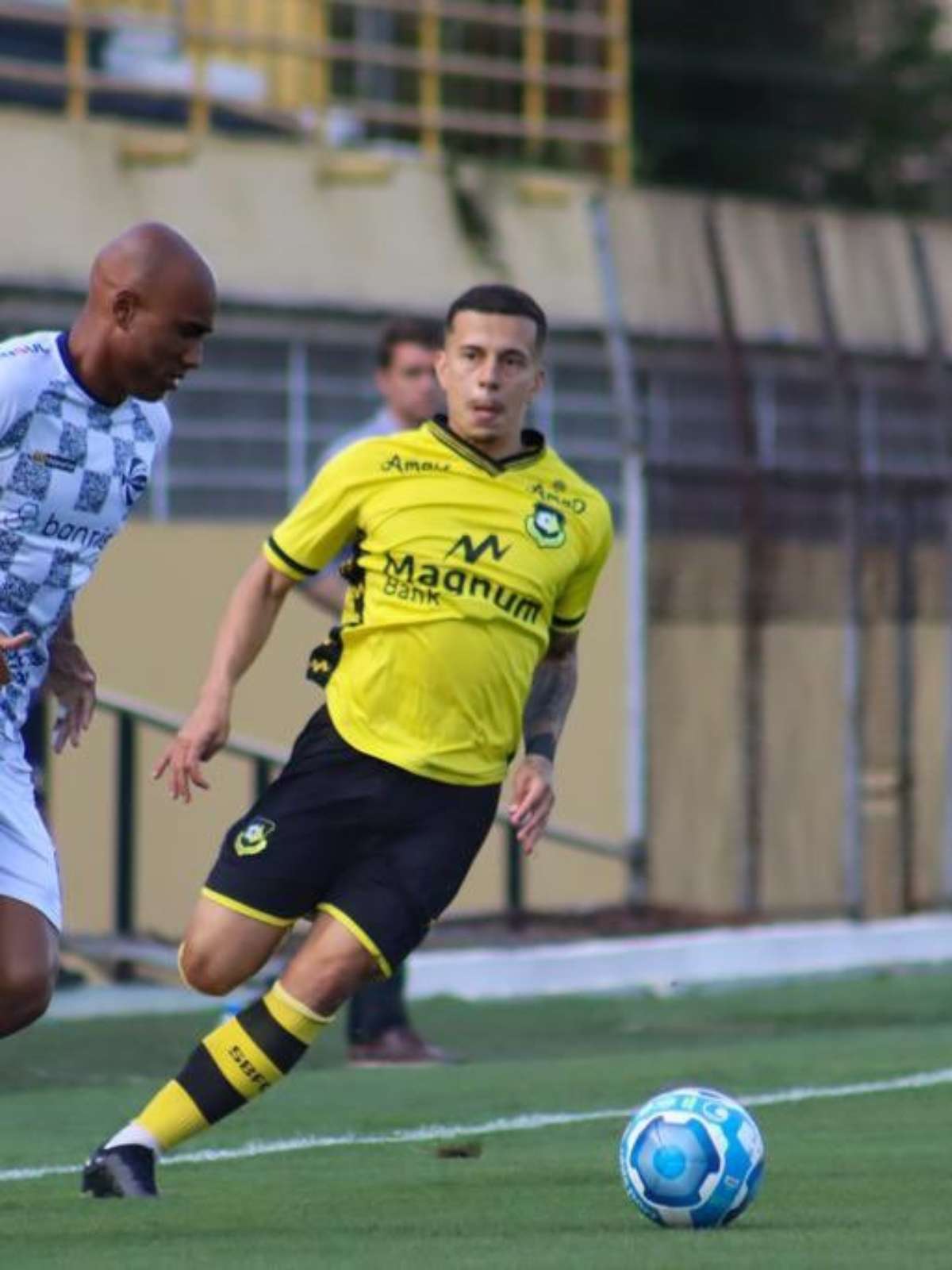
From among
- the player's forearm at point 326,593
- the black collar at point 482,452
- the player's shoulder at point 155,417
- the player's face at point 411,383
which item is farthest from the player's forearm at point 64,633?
the player's face at point 411,383

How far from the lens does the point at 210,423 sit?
19.0 meters

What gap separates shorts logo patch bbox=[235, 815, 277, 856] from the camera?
8.36 meters

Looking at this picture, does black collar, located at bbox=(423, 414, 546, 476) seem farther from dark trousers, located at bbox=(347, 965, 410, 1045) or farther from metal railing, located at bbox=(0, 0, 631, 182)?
metal railing, located at bbox=(0, 0, 631, 182)

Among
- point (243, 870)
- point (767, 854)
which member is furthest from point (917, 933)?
point (243, 870)

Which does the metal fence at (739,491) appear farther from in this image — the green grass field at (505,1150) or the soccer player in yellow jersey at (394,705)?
the soccer player in yellow jersey at (394,705)

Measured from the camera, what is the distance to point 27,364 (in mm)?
7906

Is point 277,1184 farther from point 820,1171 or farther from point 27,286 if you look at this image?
point 27,286

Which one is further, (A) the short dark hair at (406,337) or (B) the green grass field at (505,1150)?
(A) the short dark hair at (406,337)

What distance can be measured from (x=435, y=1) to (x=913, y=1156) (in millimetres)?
13201

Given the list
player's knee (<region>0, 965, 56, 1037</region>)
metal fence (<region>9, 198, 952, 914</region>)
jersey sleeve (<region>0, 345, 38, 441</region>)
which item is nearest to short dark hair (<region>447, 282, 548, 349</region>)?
jersey sleeve (<region>0, 345, 38, 441</region>)

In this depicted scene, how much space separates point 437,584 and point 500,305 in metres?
0.72

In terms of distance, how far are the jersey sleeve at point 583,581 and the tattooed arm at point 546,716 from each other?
0.04 m

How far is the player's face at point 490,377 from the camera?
28.6ft

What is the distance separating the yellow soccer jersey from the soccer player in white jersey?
651mm
